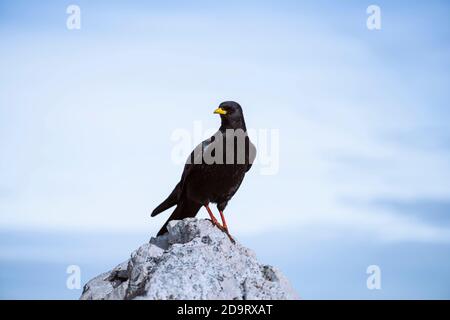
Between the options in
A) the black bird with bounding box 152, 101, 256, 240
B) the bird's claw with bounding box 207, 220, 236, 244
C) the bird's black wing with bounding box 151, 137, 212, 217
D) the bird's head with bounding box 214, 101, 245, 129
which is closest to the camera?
the bird's claw with bounding box 207, 220, 236, 244

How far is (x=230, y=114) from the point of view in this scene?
339 inches

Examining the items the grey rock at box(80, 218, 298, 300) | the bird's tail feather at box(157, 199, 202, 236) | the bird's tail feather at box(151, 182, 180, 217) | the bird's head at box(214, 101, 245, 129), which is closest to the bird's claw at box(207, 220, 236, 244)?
the grey rock at box(80, 218, 298, 300)

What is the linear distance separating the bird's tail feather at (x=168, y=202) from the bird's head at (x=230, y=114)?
48.5 inches

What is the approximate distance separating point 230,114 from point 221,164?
810 mm

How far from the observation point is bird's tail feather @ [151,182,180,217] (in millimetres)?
8922

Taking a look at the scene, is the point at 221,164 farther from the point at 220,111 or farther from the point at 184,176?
the point at 220,111

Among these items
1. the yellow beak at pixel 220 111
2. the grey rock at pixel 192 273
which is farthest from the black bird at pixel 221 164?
the grey rock at pixel 192 273

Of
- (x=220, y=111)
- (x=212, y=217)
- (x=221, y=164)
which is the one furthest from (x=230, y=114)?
(x=212, y=217)

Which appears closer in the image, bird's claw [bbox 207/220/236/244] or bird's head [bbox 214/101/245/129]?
bird's claw [bbox 207/220/236/244]

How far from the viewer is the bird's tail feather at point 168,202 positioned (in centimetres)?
892

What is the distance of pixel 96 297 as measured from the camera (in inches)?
287

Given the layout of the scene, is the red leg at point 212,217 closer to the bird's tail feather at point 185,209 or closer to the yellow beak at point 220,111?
the bird's tail feather at point 185,209

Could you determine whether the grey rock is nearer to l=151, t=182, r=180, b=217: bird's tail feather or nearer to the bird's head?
l=151, t=182, r=180, b=217: bird's tail feather
